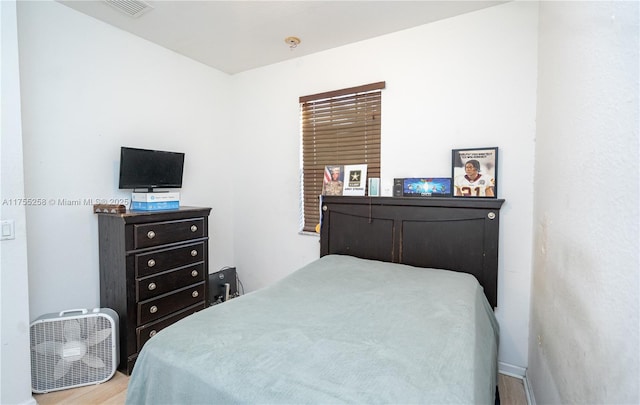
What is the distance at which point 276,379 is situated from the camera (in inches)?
33.3

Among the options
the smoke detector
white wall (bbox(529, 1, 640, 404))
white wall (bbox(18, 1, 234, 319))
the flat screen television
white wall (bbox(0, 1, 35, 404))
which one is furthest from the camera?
the smoke detector

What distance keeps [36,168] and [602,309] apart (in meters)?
3.00

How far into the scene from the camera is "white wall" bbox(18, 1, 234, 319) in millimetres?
1982

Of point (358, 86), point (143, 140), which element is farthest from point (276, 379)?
point (143, 140)

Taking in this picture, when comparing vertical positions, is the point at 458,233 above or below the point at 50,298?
above

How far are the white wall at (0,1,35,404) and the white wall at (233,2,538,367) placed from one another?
184cm

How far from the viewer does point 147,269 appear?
2.20m

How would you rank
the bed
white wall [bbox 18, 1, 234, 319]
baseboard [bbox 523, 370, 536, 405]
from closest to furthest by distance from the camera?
the bed → baseboard [bbox 523, 370, 536, 405] → white wall [bbox 18, 1, 234, 319]

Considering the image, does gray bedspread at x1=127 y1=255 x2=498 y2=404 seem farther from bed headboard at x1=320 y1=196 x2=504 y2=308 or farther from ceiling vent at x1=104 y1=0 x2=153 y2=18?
ceiling vent at x1=104 y1=0 x2=153 y2=18

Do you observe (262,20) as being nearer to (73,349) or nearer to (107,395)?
(73,349)

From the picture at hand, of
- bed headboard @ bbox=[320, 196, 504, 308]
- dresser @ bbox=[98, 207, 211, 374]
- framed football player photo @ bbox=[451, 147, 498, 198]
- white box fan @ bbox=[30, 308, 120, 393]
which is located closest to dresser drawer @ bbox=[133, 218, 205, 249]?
dresser @ bbox=[98, 207, 211, 374]

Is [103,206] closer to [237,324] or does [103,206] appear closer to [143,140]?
[143,140]

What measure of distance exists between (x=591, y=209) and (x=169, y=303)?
264 cm

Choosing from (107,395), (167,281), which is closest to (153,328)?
(167,281)
